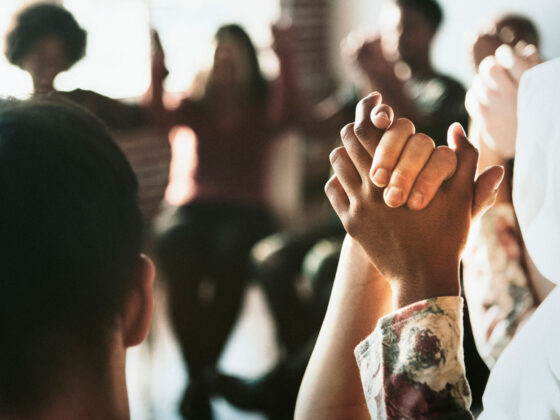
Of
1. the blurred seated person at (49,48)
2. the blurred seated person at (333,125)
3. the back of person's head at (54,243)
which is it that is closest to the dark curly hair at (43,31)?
the blurred seated person at (49,48)

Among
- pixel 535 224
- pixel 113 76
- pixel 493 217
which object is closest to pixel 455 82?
pixel 113 76

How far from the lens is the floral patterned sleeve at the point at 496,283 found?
722mm

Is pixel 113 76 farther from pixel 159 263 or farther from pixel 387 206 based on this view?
pixel 387 206

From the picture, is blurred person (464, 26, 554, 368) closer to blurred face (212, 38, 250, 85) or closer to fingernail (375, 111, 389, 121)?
fingernail (375, 111, 389, 121)

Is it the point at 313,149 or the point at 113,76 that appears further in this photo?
the point at 313,149

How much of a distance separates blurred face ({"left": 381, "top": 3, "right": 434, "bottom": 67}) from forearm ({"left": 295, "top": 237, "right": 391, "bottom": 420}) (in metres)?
1.55

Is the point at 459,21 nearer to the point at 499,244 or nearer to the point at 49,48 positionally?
the point at 499,244

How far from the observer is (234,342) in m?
2.27

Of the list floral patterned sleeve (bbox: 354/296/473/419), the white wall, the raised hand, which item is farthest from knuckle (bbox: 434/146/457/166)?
the white wall

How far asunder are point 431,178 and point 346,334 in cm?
18

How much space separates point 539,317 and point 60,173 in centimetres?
42

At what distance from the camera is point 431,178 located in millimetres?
460

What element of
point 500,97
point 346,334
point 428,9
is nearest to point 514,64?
point 500,97

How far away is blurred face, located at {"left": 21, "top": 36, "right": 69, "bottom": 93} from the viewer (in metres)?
0.66
